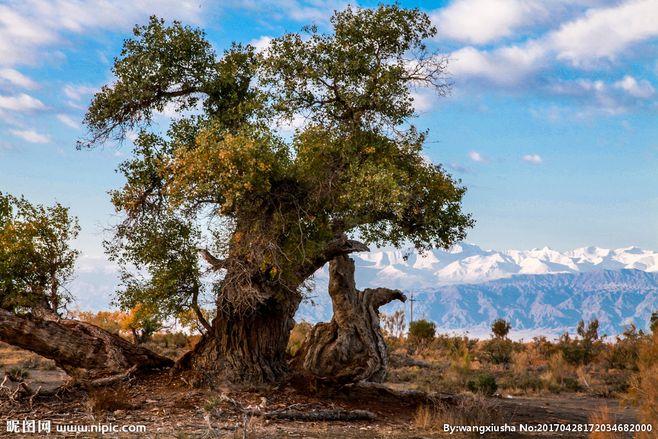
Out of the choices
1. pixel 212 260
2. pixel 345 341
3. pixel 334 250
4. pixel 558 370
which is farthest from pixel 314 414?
pixel 558 370

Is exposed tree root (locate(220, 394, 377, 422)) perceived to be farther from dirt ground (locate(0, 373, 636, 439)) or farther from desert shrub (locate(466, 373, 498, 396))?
desert shrub (locate(466, 373, 498, 396))

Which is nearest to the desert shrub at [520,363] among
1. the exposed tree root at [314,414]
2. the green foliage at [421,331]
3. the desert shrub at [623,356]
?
the desert shrub at [623,356]

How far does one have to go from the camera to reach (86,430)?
49.8 ft

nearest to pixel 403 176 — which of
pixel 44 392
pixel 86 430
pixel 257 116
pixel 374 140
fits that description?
pixel 374 140

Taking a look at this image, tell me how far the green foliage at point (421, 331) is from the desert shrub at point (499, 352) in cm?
420

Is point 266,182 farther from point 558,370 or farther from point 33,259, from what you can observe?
point 558,370

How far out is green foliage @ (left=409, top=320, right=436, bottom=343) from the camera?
50594 millimetres

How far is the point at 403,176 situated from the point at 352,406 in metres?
6.30

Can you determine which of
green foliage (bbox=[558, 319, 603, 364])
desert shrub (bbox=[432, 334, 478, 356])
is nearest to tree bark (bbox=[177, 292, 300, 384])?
green foliage (bbox=[558, 319, 603, 364])

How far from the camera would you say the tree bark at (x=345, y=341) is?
68.6ft

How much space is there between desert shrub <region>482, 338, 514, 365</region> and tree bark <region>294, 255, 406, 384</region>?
2124 cm

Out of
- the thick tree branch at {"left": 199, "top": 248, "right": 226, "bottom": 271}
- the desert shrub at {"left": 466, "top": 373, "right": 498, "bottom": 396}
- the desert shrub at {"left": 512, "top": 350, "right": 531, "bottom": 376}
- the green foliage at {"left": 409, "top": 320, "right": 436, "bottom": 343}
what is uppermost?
the thick tree branch at {"left": 199, "top": 248, "right": 226, "bottom": 271}

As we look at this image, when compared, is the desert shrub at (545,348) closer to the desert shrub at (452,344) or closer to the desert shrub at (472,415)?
the desert shrub at (452,344)

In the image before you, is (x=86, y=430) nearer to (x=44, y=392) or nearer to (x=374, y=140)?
(x=44, y=392)
